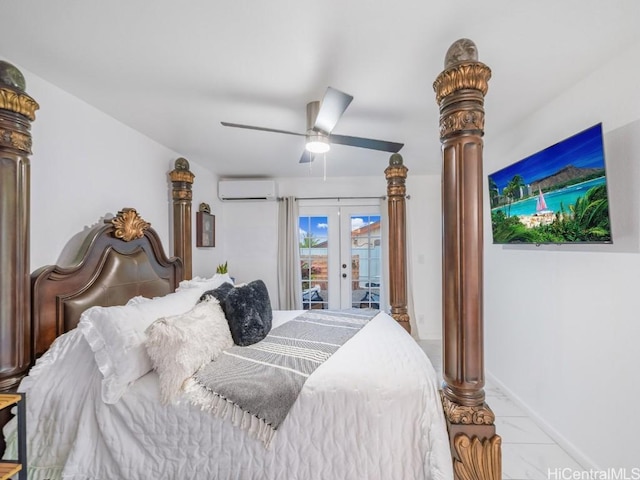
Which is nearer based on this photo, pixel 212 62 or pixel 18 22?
pixel 18 22

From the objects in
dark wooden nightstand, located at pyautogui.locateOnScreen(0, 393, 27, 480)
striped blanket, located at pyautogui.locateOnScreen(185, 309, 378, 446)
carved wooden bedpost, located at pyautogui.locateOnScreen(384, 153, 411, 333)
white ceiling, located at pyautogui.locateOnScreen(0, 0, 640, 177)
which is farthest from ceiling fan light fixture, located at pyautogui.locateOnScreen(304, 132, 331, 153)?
dark wooden nightstand, located at pyautogui.locateOnScreen(0, 393, 27, 480)

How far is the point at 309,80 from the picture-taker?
179 cm

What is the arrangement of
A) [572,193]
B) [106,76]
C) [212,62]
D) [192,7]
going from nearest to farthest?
[192,7] → [212,62] → [106,76] → [572,193]

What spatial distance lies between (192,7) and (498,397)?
3613 millimetres

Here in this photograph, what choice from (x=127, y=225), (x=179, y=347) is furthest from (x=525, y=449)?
(x=127, y=225)

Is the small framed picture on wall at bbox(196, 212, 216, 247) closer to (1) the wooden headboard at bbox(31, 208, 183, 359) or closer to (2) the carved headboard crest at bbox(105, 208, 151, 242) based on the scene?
(1) the wooden headboard at bbox(31, 208, 183, 359)

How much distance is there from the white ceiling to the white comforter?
4.98 ft

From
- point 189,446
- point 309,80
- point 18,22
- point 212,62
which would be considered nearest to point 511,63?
point 309,80

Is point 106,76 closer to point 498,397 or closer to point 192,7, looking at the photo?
point 192,7

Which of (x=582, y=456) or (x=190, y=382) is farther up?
(x=190, y=382)

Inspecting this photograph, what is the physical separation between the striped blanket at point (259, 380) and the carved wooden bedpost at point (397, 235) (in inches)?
37.7

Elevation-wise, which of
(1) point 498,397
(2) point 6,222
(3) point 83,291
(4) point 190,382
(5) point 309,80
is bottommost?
(1) point 498,397

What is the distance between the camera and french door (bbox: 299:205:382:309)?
4.41m

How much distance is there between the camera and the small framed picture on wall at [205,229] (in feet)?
12.0
